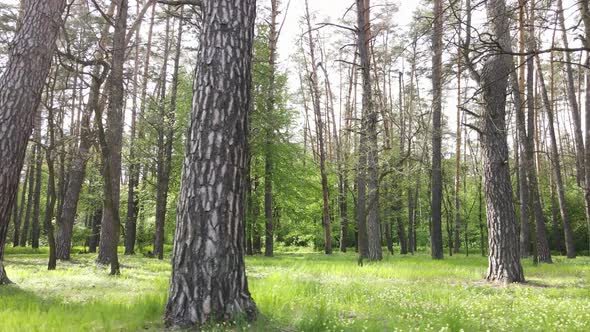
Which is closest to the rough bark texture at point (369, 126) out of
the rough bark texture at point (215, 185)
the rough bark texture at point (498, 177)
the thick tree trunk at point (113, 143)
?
the rough bark texture at point (498, 177)

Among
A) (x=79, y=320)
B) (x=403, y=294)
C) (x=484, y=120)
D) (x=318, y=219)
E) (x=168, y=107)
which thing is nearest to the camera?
(x=79, y=320)

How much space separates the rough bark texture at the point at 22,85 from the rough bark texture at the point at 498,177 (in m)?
8.28

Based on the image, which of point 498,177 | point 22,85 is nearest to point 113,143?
point 22,85

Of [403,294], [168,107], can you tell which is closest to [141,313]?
[403,294]

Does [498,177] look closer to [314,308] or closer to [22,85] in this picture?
[314,308]

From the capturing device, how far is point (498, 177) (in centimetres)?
842

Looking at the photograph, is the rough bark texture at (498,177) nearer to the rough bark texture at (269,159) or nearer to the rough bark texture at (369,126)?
the rough bark texture at (369,126)

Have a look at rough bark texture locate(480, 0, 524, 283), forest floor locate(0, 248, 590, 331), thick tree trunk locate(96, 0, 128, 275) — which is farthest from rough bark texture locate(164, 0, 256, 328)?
rough bark texture locate(480, 0, 524, 283)

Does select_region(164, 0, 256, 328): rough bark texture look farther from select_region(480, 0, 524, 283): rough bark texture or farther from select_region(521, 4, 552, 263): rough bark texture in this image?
select_region(521, 4, 552, 263): rough bark texture

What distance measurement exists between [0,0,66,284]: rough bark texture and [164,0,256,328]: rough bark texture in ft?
11.9

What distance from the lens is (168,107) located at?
764 inches

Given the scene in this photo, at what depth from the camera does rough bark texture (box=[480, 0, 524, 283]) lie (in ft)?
27.1

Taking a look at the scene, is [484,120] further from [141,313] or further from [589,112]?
[589,112]

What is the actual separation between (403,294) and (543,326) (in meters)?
2.19
